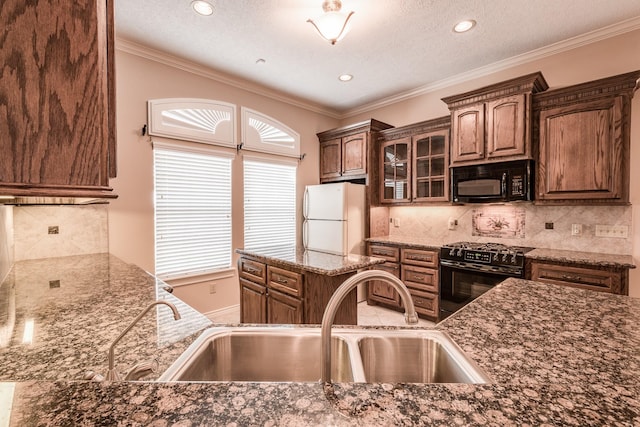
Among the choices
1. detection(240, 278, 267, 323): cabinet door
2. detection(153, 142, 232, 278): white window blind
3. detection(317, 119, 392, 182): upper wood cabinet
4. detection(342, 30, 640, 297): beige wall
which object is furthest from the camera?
detection(317, 119, 392, 182): upper wood cabinet

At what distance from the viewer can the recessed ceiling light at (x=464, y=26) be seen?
2572 mm

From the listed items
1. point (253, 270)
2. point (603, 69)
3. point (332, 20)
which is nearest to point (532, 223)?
point (603, 69)

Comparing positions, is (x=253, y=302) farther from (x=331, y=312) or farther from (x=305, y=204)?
(x=331, y=312)

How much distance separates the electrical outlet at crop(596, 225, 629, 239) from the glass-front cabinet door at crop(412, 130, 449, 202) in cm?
139

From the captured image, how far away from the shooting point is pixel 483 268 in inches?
113

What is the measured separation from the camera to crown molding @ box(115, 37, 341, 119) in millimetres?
2945

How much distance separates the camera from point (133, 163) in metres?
3.02

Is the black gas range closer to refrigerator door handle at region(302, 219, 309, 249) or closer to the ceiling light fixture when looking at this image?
refrigerator door handle at region(302, 219, 309, 249)

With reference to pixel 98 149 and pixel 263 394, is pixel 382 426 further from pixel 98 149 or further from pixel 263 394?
pixel 98 149

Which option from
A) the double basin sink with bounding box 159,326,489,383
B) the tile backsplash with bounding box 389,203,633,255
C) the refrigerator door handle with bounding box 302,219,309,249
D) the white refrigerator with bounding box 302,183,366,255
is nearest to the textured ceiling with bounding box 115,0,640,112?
the white refrigerator with bounding box 302,183,366,255

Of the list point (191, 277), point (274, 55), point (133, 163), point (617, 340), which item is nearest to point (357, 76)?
point (274, 55)

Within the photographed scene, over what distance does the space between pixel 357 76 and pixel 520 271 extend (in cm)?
285

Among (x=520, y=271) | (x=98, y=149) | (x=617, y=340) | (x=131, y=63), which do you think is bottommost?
(x=520, y=271)

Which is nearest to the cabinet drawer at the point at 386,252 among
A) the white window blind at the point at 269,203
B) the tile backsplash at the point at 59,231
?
the white window blind at the point at 269,203
